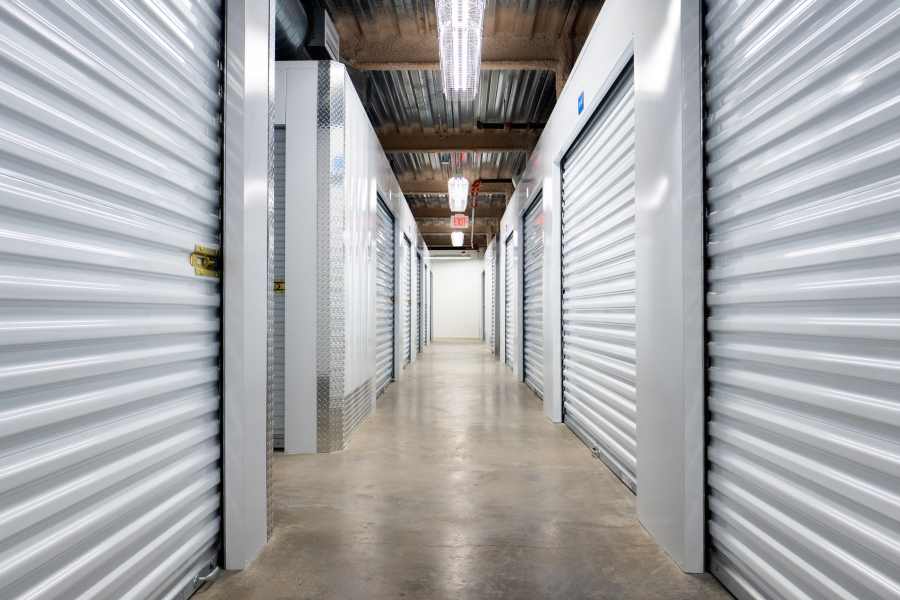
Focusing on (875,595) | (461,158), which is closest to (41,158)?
(875,595)

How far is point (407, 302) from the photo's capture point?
11031 mm

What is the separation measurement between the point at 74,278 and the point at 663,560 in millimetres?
2637

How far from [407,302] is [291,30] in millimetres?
7018

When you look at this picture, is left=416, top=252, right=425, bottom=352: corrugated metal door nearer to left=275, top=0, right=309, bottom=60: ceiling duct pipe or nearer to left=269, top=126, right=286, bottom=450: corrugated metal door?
left=275, top=0, right=309, bottom=60: ceiling duct pipe

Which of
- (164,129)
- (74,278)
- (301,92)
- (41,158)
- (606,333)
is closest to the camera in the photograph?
(41,158)

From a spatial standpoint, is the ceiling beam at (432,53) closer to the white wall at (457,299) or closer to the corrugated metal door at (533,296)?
the corrugated metal door at (533,296)

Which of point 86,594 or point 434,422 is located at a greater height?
point 86,594

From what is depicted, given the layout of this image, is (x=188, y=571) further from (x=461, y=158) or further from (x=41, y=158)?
(x=461, y=158)

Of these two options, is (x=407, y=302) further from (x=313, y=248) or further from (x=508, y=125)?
(x=313, y=248)

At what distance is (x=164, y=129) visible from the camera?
2021 mm

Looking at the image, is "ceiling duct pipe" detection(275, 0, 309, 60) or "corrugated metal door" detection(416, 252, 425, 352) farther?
Answer: "corrugated metal door" detection(416, 252, 425, 352)

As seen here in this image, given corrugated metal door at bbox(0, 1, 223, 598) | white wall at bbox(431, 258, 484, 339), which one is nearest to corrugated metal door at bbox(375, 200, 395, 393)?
corrugated metal door at bbox(0, 1, 223, 598)

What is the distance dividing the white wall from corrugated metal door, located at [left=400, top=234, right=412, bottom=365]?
1046 centimetres

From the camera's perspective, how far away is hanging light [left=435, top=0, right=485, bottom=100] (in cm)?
375
